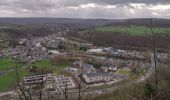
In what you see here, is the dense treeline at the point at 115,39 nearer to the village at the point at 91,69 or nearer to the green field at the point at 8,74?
the village at the point at 91,69

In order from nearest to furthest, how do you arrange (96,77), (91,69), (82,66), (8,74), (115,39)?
(96,77), (8,74), (91,69), (82,66), (115,39)

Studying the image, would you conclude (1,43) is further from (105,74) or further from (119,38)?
(105,74)

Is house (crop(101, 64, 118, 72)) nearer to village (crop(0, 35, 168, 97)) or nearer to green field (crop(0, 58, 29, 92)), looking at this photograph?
village (crop(0, 35, 168, 97))

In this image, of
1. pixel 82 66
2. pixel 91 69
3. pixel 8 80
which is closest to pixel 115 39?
pixel 82 66

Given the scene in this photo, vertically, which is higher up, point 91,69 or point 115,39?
point 115,39

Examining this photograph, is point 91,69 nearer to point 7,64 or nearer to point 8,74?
point 8,74

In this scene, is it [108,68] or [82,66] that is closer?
[108,68]

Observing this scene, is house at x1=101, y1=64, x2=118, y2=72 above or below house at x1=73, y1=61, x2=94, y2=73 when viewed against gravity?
below

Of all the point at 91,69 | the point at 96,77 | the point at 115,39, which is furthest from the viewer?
the point at 115,39

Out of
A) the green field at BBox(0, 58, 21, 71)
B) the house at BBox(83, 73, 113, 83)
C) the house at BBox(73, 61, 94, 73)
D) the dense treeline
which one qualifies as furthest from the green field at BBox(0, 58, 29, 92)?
the dense treeline

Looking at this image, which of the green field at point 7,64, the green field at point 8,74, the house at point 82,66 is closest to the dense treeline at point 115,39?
the house at point 82,66
